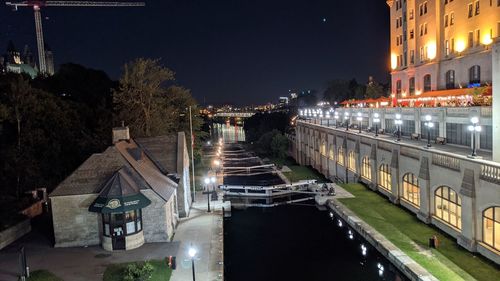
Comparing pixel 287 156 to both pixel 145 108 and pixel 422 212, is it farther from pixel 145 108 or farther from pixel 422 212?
pixel 422 212

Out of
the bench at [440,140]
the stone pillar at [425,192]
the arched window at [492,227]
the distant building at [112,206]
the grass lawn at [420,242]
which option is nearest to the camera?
the grass lawn at [420,242]

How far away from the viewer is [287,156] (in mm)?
95312

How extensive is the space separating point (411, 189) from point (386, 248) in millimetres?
10183

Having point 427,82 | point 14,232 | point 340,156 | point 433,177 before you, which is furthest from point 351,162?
point 14,232

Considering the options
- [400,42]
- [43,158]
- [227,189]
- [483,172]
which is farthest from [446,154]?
[400,42]

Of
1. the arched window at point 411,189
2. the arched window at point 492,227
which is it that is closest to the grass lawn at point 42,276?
the arched window at point 492,227

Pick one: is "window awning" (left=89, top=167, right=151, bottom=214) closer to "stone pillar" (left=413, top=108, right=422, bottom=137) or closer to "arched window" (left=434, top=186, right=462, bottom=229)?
"arched window" (left=434, top=186, right=462, bottom=229)

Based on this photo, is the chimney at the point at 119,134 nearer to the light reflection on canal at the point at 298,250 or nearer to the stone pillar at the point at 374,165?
the light reflection on canal at the point at 298,250

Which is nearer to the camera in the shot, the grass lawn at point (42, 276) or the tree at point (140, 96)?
the grass lawn at point (42, 276)

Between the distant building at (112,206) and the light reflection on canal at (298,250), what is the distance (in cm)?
575

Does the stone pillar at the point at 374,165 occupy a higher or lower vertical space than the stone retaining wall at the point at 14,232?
higher

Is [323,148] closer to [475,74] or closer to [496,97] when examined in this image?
[475,74]

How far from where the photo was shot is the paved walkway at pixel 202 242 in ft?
77.2

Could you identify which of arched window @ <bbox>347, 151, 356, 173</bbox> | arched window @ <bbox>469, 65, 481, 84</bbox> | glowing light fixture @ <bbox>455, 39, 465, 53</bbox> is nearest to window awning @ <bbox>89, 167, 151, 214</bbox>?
arched window @ <bbox>347, 151, 356, 173</bbox>
